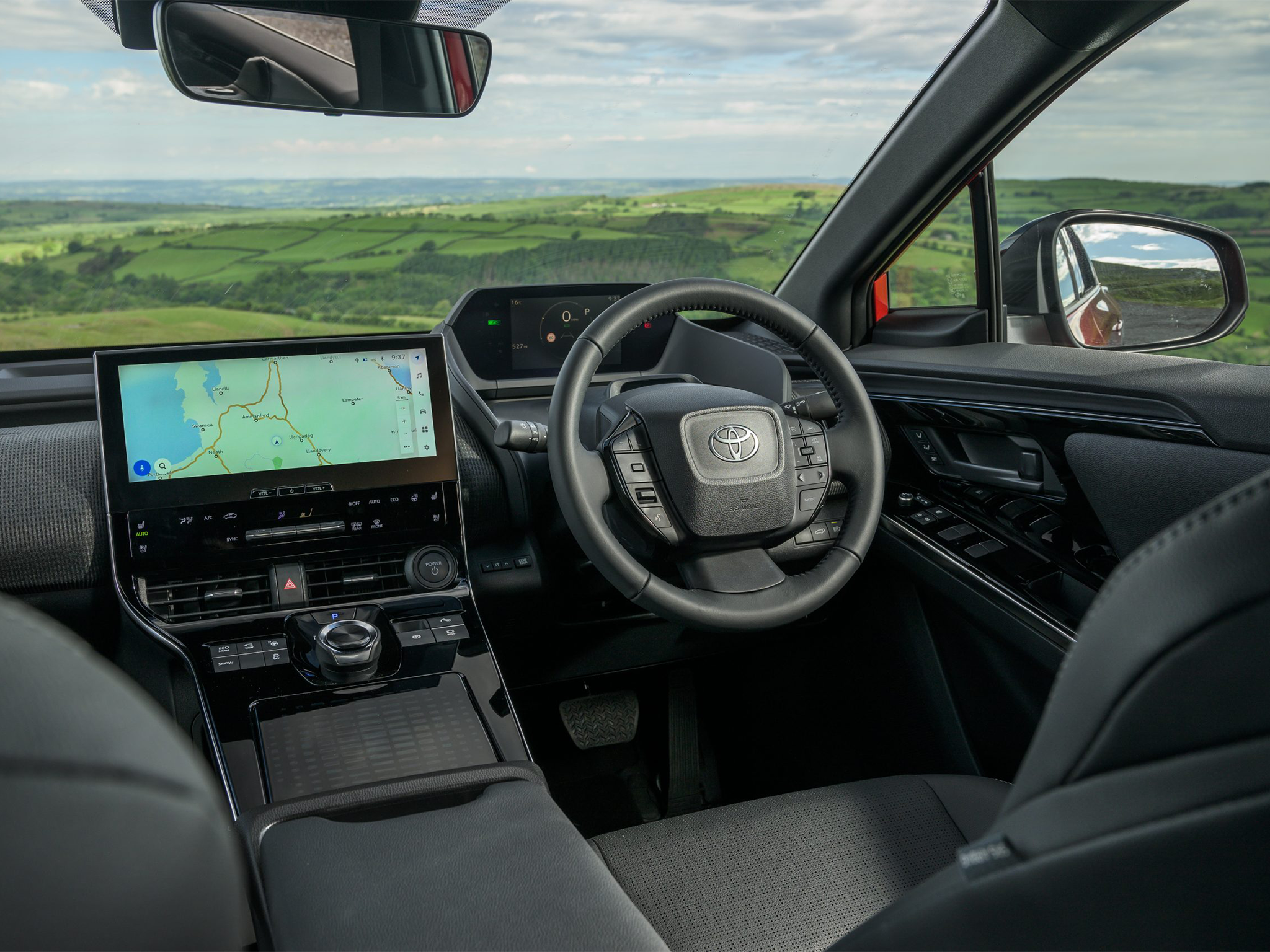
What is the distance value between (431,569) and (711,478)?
676 millimetres

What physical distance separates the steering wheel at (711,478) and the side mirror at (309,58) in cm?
81

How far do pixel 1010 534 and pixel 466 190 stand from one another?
1733 mm

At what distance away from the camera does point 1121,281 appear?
A: 2482 mm

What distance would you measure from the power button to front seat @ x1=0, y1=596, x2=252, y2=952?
66.0 inches

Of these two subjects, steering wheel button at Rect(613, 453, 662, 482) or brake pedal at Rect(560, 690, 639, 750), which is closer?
steering wheel button at Rect(613, 453, 662, 482)

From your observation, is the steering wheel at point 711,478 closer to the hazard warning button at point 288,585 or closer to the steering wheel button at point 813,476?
the steering wheel button at point 813,476

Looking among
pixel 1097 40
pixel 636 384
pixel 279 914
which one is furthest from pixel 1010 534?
pixel 279 914

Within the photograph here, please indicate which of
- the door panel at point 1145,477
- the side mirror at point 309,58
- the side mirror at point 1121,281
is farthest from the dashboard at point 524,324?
the door panel at point 1145,477

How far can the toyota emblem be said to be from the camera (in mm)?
1827

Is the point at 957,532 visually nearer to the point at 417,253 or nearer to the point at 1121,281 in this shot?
the point at 1121,281

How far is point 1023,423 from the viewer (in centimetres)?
215

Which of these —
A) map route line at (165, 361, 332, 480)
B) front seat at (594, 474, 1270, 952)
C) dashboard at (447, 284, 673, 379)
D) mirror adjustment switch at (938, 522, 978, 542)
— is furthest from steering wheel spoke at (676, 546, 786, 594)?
front seat at (594, 474, 1270, 952)

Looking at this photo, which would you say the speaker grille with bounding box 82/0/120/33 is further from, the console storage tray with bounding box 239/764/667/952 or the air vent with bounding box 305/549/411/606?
the console storage tray with bounding box 239/764/667/952

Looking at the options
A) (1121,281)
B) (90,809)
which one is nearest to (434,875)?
(90,809)
